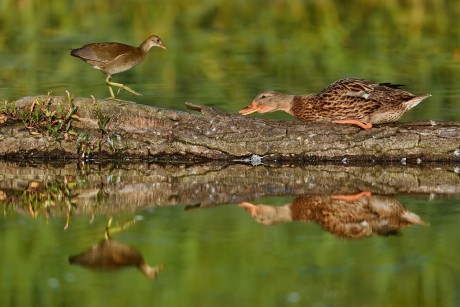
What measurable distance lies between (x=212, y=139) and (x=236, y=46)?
26.1ft

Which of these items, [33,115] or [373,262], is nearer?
[373,262]

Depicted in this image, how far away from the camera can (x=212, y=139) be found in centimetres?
1148

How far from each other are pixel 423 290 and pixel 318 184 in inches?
134

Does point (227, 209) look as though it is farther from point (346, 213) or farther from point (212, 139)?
point (212, 139)

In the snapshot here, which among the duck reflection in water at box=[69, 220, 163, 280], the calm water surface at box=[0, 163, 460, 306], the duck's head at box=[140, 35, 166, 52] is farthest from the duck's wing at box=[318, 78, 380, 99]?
the duck reflection in water at box=[69, 220, 163, 280]

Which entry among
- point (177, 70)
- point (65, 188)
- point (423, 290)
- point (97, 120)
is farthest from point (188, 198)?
point (177, 70)

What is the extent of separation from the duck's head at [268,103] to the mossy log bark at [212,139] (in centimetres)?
99

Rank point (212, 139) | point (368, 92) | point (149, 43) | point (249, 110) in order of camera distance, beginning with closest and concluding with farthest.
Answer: point (212, 139)
point (368, 92)
point (249, 110)
point (149, 43)

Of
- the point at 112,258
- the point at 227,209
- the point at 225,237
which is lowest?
the point at 112,258

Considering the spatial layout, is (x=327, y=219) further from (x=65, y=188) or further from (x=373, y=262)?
(x=65, y=188)

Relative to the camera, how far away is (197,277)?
7.32 meters

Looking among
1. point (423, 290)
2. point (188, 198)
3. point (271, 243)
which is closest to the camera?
point (423, 290)

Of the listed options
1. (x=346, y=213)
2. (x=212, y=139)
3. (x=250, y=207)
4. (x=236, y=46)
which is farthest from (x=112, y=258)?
(x=236, y=46)

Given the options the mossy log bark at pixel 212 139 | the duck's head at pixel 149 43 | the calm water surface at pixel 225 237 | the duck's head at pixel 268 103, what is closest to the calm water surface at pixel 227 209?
the calm water surface at pixel 225 237
